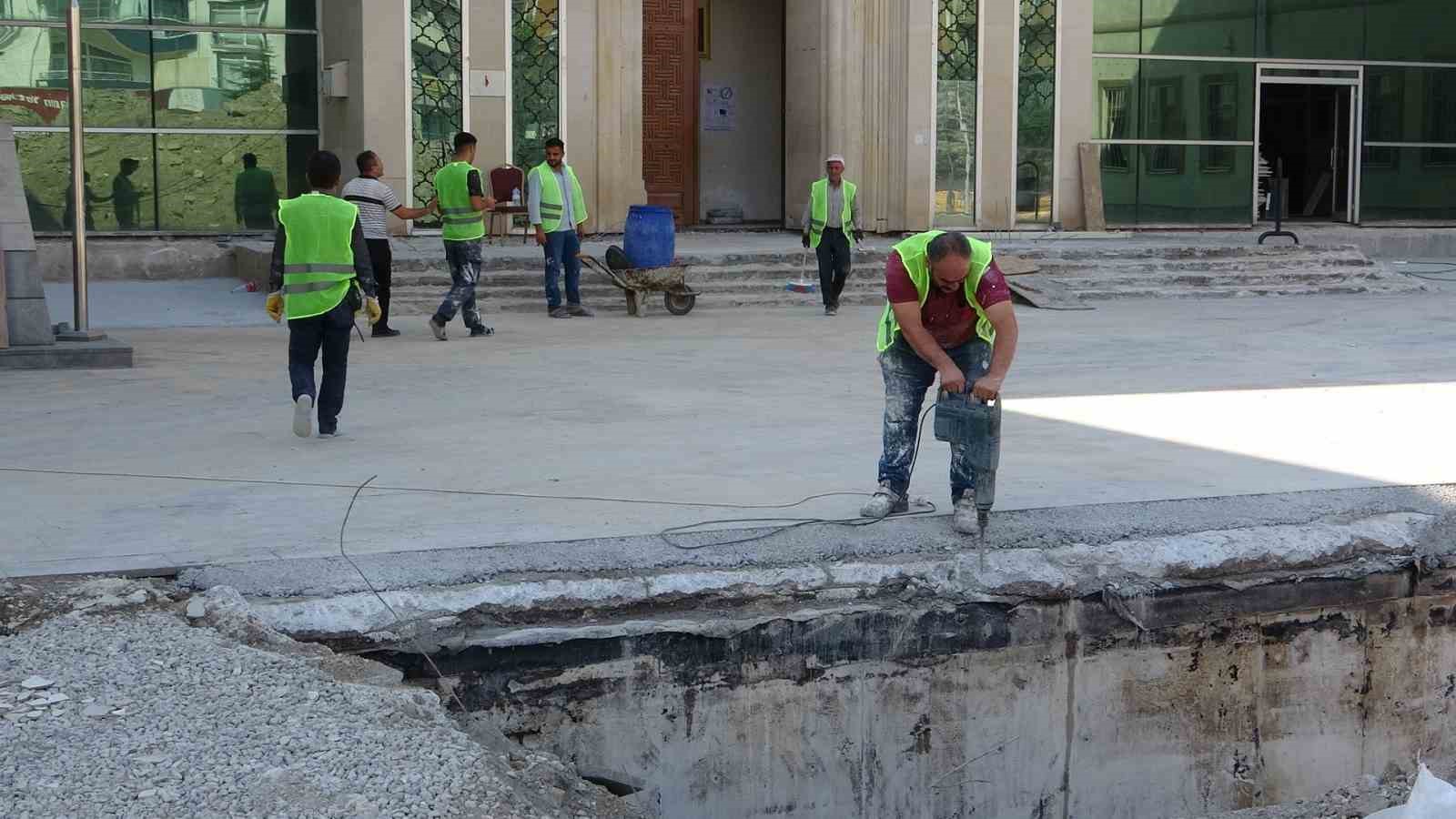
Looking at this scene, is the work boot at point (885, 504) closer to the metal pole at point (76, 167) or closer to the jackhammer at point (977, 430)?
the jackhammer at point (977, 430)

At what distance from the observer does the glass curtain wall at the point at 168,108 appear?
18.8m

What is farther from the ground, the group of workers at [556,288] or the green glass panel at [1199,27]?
the green glass panel at [1199,27]

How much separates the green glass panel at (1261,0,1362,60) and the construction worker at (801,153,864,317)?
9.94 metres

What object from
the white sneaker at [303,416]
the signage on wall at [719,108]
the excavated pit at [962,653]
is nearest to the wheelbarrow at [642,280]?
the signage on wall at [719,108]

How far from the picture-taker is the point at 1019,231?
71.2 ft

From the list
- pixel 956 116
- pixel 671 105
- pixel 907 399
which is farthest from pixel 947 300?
pixel 671 105

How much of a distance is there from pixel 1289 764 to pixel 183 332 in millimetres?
10735

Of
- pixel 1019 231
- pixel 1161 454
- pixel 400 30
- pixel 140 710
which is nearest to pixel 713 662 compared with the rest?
pixel 140 710

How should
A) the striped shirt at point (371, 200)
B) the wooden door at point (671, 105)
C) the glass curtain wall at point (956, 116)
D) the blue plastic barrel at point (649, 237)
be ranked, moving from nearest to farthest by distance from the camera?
the striped shirt at point (371, 200), the blue plastic barrel at point (649, 237), the glass curtain wall at point (956, 116), the wooden door at point (671, 105)

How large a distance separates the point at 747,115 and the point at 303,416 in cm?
A: 1452

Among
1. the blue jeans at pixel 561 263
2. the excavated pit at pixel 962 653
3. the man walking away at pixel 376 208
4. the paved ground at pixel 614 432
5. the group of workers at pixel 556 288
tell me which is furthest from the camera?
the blue jeans at pixel 561 263

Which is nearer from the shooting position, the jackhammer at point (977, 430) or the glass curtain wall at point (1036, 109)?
the jackhammer at point (977, 430)

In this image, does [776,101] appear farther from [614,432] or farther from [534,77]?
[614,432]

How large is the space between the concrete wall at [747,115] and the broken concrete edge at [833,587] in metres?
16.1
